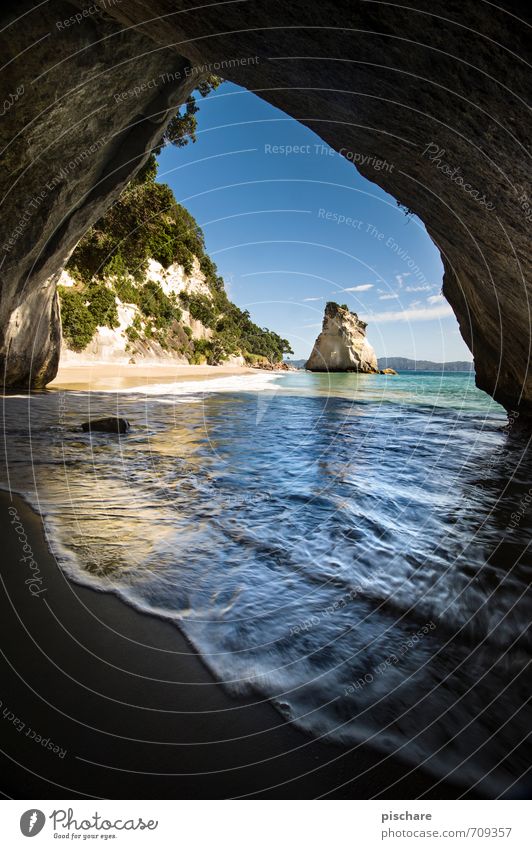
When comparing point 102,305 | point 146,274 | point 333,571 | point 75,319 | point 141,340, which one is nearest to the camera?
point 333,571

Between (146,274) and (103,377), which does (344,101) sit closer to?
(103,377)

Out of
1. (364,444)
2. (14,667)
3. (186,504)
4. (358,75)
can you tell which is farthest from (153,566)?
(364,444)

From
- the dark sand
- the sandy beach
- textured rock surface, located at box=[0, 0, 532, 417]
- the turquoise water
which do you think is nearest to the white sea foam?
the sandy beach

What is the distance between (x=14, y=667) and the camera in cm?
247

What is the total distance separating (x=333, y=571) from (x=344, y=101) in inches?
235

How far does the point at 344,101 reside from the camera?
5.29 m

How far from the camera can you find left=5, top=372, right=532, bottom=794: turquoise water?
7.86ft

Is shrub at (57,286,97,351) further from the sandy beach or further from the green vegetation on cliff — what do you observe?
the sandy beach

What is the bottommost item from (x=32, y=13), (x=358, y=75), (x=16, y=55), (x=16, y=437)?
(x=16, y=437)

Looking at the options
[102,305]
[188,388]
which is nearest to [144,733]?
[188,388]

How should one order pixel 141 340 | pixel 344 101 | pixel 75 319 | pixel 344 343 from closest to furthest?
pixel 344 101
pixel 75 319
pixel 141 340
pixel 344 343

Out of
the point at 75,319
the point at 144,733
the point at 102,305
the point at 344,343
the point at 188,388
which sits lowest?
the point at 144,733

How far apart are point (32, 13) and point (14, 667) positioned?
33.5 feet

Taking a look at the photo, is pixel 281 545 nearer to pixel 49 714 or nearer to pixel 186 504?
pixel 186 504
